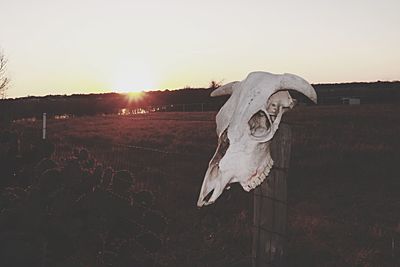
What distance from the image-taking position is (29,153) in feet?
20.5

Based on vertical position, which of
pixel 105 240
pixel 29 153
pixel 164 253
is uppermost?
pixel 29 153

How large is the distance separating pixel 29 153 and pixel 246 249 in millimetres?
2687

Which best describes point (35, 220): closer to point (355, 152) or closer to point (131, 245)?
point (131, 245)

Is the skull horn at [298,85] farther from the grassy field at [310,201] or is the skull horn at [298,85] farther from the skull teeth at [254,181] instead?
the grassy field at [310,201]

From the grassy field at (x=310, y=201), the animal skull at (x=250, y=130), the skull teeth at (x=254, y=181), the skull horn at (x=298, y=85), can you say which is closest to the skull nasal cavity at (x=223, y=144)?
the animal skull at (x=250, y=130)

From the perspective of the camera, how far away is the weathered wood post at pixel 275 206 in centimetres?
303

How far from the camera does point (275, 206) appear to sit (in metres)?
3.05

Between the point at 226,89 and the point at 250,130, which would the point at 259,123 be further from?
the point at 226,89

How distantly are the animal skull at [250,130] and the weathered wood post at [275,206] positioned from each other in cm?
24

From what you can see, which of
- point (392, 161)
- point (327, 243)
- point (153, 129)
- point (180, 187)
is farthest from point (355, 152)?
point (153, 129)

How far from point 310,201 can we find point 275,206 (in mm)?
6582

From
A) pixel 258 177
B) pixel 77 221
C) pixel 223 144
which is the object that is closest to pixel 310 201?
pixel 77 221

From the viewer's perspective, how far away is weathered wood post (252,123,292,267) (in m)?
3.03

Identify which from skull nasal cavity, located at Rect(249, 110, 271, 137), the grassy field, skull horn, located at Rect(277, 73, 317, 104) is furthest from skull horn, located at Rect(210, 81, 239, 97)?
the grassy field
